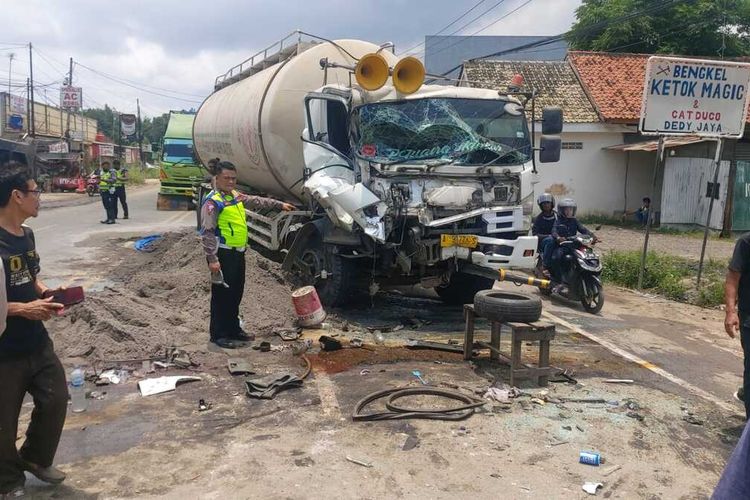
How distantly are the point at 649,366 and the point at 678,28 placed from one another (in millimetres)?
23908

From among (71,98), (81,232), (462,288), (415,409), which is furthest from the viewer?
(71,98)

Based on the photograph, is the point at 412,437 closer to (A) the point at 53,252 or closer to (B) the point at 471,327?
(B) the point at 471,327

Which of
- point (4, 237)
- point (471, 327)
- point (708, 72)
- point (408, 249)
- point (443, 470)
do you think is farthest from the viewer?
point (708, 72)

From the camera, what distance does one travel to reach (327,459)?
13.0 feet

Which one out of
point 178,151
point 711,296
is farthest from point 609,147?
point 178,151

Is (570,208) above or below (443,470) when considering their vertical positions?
above

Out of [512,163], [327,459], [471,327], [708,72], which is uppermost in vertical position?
[708,72]

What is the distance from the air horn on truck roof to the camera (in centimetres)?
721

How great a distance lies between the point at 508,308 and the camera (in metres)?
5.45

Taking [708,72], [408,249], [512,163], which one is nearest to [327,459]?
[408,249]

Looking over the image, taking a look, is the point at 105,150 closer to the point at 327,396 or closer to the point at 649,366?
the point at 327,396

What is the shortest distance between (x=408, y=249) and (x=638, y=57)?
67.4 ft

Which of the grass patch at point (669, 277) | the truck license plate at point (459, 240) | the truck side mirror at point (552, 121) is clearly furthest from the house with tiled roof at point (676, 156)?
the truck license plate at point (459, 240)

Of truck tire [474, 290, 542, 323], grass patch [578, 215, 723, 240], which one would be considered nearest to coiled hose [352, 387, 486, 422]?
truck tire [474, 290, 542, 323]
